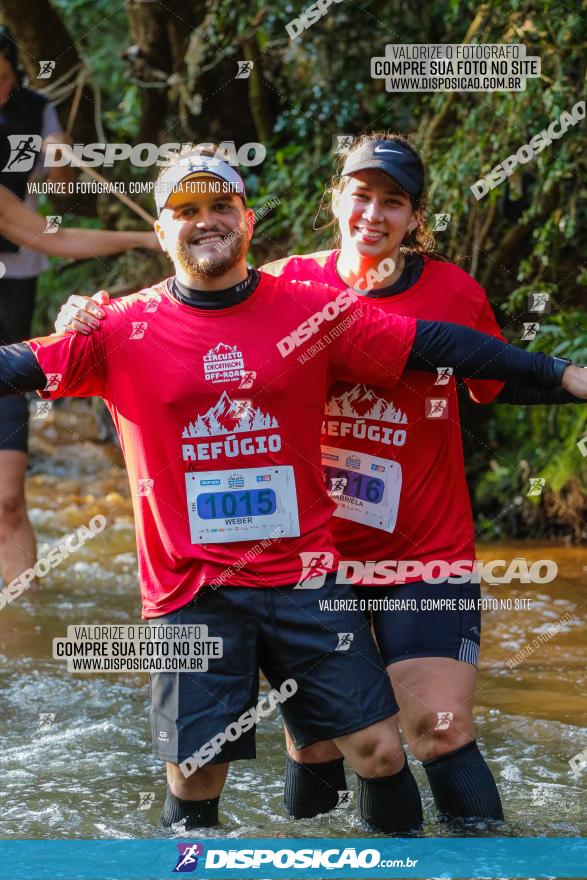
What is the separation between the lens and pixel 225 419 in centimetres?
346

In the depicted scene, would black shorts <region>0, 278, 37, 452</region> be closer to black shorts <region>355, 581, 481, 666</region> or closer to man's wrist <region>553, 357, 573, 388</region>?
black shorts <region>355, 581, 481, 666</region>

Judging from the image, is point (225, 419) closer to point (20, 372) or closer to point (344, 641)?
point (20, 372)

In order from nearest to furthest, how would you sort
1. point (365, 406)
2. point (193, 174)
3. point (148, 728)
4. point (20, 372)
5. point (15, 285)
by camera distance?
point (20, 372)
point (193, 174)
point (365, 406)
point (148, 728)
point (15, 285)

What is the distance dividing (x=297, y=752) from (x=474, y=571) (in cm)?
79

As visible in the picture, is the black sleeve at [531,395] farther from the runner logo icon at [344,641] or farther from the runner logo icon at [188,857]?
the runner logo icon at [188,857]

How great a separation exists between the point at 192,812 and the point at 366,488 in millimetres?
1027

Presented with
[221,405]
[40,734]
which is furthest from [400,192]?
[40,734]

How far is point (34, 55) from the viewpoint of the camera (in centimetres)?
998

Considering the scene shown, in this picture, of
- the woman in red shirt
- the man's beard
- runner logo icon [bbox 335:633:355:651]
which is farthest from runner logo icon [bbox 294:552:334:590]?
the man's beard

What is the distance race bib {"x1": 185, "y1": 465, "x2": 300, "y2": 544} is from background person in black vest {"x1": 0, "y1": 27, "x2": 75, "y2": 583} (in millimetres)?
2464

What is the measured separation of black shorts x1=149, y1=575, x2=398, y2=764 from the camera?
136 inches

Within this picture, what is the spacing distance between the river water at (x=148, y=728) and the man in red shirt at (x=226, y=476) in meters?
0.42

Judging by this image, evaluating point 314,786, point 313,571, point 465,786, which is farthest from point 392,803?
point 313,571

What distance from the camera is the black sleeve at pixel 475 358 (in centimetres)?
363
